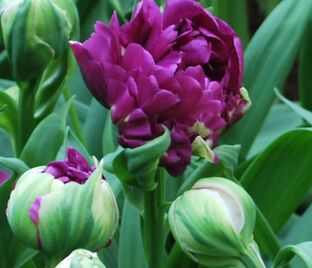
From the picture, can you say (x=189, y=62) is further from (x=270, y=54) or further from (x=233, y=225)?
(x=270, y=54)

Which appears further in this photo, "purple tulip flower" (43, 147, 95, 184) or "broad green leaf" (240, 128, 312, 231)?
"broad green leaf" (240, 128, 312, 231)

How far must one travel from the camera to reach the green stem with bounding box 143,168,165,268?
56 cm

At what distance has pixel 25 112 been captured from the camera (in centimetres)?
68

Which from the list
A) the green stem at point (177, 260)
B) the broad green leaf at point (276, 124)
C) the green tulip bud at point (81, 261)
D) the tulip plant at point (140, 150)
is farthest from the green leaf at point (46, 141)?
the broad green leaf at point (276, 124)

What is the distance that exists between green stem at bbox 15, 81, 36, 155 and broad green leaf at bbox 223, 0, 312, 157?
0.67 feet

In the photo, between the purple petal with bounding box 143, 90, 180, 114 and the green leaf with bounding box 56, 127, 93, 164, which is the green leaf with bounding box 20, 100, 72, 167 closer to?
the green leaf with bounding box 56, 127, 93, 164

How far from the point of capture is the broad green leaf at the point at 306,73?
926 millimetres

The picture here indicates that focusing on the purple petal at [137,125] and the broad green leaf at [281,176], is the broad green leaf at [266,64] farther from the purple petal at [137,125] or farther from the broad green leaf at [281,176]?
the purple petal at [137,125]

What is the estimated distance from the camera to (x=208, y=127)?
1.72ft

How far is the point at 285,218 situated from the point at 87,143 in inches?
7.1

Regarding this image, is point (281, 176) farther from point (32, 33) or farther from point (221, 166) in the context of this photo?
point (32, 33)

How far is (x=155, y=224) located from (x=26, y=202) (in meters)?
0.10

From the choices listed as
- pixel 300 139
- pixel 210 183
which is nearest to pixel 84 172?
pixel 210 183

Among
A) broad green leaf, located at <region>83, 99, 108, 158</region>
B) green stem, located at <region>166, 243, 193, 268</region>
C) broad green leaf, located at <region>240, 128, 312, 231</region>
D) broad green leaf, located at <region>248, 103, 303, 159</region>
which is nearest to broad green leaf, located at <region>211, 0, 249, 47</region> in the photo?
broad green leaf, located at <region>248, 103, 303, 159</region>
